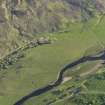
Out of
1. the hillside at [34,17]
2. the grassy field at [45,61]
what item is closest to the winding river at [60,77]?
the grassy field at [45,61]

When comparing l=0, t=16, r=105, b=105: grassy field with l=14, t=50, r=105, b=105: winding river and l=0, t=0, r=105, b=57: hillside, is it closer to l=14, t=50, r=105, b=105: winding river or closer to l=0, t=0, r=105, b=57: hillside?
l=14, t=50, r=105, b=105: winding river

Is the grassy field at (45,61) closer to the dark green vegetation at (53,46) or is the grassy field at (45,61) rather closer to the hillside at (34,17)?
the dark green vegetation at (53,46)

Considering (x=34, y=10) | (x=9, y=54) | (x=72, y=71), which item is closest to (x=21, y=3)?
(x=34, y=10)

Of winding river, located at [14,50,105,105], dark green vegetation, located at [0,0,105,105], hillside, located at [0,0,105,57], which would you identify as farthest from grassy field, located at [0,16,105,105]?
hillside, located at [0,0,105,57]

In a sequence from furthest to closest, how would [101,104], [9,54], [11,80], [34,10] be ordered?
[34,10] < [9,54] < [11,80] < [101,104]

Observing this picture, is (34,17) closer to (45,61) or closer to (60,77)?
(45,61)

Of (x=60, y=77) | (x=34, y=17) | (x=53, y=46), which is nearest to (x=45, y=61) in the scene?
(x=60, y=77)

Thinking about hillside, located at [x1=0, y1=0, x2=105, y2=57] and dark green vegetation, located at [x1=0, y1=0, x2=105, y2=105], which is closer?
dark green vegetation, located at [x1=0, y1=0, x2=105, y2=105]

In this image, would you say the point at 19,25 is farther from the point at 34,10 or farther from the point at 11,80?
the point at 11,80
